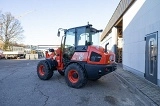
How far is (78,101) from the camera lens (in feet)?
20.0

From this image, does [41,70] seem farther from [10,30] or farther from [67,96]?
[10,30]

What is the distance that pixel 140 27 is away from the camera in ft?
35.2

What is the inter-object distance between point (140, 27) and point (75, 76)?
16.5 feet

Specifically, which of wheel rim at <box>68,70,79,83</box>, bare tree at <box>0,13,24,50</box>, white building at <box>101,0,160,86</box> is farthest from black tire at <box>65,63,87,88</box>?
bare tree at <box>0,13,24,50</box>

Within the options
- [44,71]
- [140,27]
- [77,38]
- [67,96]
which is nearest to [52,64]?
[44,71]

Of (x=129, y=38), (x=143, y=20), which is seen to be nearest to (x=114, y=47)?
(x=129, y=38)

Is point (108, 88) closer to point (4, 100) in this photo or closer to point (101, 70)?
point (101, 70)

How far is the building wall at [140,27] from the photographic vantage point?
862cm

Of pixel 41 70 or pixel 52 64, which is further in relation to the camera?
pixel 41 70

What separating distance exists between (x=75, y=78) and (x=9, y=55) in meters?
29.2

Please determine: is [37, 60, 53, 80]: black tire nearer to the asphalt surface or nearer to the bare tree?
the asphalt surface

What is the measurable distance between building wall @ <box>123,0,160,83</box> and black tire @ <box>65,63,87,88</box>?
3.68 metres

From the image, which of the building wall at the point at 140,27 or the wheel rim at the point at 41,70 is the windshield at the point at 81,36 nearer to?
the wheel rim at the point at 41,70

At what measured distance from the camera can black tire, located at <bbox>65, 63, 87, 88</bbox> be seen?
774 cm
